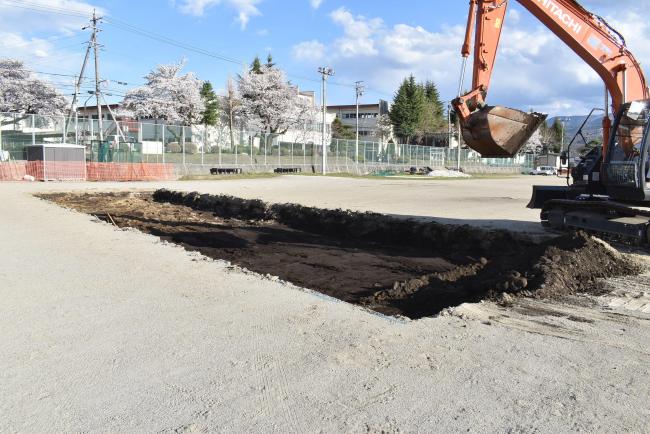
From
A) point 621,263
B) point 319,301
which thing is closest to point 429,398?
point 319,301

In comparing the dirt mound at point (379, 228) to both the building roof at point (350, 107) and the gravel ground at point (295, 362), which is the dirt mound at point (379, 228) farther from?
the building roof at point (350, 107)

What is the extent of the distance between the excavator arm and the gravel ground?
2.99 metres

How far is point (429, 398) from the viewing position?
3.68 m

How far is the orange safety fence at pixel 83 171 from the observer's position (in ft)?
103

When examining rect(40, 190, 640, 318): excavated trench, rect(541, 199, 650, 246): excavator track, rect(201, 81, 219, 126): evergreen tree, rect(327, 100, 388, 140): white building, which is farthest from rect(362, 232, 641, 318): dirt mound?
rect(327, 100, 388, 140): white building

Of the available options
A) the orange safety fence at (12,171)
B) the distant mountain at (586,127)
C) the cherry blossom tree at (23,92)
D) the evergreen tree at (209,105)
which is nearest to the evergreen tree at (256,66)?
the evergreen tree at (209,105)

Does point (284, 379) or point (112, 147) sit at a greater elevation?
point (112, 147)

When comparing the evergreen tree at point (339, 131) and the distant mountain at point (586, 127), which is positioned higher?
the evergreen tree at point (339, 131)

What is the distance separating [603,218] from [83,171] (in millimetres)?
31277

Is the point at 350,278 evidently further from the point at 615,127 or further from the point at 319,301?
the point at 615,127

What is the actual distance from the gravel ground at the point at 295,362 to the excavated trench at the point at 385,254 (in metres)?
0.63

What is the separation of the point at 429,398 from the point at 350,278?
167 inches

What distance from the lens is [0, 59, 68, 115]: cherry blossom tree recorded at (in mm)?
63750

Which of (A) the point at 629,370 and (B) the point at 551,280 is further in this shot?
(B) the point at 551,280
